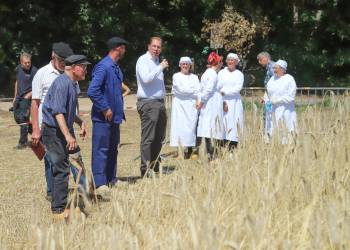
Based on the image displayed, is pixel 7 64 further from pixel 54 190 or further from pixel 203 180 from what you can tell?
pixel 203 180

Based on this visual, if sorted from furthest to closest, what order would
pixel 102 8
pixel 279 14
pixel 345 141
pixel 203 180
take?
pixel 279 14 < pixel 102 8 < pixel 345 141 < pixel 203 180

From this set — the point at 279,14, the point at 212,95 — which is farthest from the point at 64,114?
the point at 279,14

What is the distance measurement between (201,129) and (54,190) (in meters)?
4.10

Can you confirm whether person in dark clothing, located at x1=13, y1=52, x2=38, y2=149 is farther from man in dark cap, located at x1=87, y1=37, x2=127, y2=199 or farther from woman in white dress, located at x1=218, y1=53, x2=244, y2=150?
man in dark cap, located at x1=87, y1=37, x2=127, y2=199

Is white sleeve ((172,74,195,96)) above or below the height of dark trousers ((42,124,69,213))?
above

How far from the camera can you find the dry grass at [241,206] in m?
2.37

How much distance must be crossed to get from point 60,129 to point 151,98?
7.19 feet

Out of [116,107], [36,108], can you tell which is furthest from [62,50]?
[116,107]

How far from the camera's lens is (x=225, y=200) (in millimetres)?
3373

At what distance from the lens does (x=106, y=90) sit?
7016 mm

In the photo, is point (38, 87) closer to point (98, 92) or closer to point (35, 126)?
point (35, 126)

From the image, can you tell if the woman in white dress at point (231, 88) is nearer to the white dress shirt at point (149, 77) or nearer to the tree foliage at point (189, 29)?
the white dress shirt at point (149, 77)

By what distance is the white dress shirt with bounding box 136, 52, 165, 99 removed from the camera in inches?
298

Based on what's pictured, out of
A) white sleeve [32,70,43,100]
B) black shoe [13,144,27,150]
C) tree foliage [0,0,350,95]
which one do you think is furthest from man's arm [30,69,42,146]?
tree foliage [0,0,350,95]
